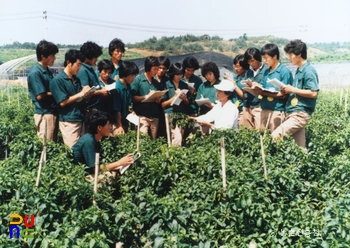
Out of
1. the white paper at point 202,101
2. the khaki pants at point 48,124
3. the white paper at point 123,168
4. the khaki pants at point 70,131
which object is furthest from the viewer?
the white paper at point 202,101

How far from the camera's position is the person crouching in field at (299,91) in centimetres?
580

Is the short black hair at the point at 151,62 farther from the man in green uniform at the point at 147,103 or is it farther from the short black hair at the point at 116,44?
the short black hair at the point at 116,44

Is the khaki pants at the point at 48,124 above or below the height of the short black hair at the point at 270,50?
below

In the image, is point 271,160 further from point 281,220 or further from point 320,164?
point 281,220

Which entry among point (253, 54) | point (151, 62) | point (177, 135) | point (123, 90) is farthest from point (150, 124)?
point (253, 54)

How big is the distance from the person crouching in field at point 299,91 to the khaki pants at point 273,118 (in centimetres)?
35

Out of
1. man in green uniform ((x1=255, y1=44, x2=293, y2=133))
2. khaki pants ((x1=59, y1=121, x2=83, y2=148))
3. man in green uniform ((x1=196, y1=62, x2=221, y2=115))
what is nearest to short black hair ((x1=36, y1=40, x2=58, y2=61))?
khaki pants ((x1=59, y1=121, x2=83, y2=148))

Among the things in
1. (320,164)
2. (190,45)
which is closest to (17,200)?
(320,164)

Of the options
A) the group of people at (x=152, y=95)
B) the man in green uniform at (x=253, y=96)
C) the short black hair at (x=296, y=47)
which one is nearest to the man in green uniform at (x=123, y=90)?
the group of people at (x=152, y=95)

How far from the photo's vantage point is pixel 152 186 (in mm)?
4766

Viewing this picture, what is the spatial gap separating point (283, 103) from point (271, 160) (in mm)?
1523

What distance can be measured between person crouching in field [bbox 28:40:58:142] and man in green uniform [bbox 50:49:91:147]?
10.5 inches

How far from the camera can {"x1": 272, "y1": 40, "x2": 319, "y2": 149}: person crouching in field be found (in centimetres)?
580

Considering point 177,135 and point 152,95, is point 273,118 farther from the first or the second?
point 152,95
